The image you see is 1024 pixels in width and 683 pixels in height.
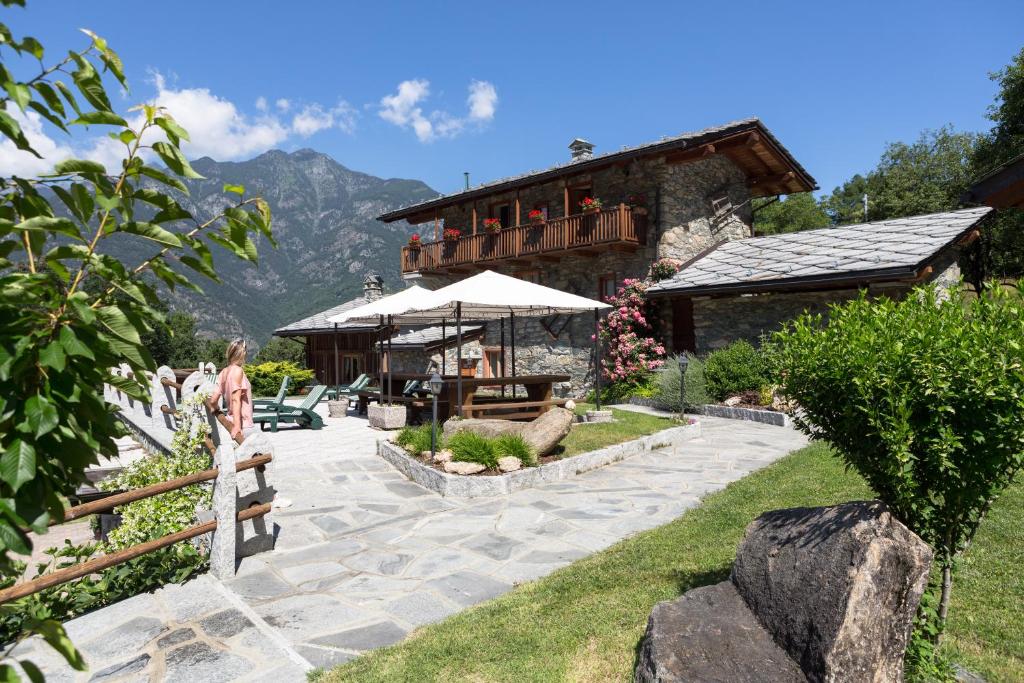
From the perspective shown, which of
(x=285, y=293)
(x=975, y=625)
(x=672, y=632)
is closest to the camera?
(x=672, y=632)

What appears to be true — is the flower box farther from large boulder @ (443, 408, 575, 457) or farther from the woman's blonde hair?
the woman's blonde hair

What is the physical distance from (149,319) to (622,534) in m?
4.93

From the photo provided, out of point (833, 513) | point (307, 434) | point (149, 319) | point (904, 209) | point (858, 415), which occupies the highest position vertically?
point (904, 209)

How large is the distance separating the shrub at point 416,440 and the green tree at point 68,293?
23.4ft

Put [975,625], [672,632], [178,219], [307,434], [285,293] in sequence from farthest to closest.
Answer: [285,293], [307,434], [975,625], [672,632], [178,219]

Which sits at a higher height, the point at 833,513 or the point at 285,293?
the point at 285,293

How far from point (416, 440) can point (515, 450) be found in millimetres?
1856

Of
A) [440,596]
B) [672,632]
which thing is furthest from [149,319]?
[440,596]

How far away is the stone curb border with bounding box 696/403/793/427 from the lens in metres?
11.8

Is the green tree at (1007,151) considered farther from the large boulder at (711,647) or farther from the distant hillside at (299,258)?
the distant hillside at (299,258)

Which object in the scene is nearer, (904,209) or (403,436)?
(403,436)

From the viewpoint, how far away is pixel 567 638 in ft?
11.3

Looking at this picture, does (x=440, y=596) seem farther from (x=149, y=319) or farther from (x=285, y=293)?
(x=285, y=293)

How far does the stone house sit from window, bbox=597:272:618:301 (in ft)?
0.11
